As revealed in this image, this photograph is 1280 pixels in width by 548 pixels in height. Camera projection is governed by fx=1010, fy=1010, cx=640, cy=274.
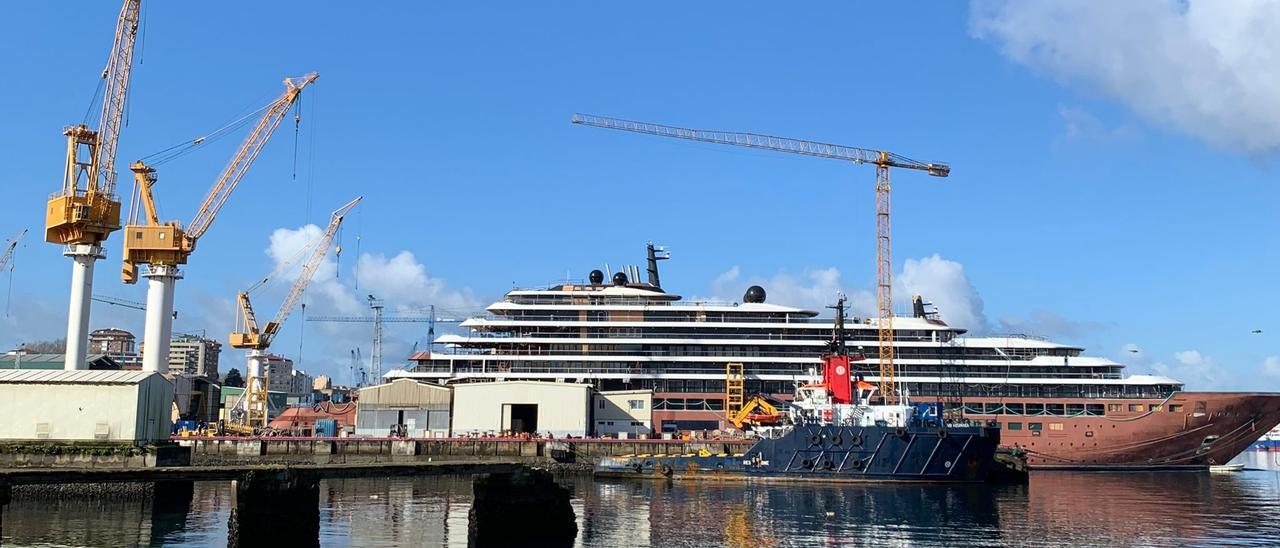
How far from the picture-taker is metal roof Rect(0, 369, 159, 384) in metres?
51.2

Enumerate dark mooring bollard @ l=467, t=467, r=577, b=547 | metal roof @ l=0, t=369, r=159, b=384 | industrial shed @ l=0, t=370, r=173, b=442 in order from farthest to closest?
metal roof @ l=0, t=369, r=159, b=384, industrial shed @ l=0, t=370, r=173, b=442, dark mooring bollard @ l=467, t=467, r=577, b=547

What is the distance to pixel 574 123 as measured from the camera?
112 m

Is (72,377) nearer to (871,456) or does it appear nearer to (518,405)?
(518,405)

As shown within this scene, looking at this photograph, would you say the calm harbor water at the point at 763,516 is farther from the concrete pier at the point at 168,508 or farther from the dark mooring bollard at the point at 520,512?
the dark mooring bollard at the point at 520,512

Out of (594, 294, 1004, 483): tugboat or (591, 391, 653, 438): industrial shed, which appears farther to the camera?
(591, 391, 653, 438): industrial shed

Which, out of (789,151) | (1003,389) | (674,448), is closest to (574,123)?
(789,151)

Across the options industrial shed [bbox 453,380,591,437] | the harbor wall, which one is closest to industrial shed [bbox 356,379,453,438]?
industrial shed [bbox 453,380,591,437]

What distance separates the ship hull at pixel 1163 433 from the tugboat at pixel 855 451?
1531cm

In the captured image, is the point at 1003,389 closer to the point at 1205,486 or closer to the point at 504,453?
the point at 1205,486

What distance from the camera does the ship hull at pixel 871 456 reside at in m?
59.9

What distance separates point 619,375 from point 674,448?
36.3 ft

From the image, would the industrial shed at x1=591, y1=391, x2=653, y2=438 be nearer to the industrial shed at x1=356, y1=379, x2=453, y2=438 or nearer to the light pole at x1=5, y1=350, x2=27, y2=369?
the industrial shed at x1=356, y1=379, x2=453, y2=438

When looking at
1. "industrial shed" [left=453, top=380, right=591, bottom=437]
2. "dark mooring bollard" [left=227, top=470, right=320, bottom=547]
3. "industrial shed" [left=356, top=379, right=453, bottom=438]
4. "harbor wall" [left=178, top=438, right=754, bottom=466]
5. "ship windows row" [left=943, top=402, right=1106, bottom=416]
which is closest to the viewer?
"dark mooring bollard" [left=227, top=470, right=320, bottom=547]

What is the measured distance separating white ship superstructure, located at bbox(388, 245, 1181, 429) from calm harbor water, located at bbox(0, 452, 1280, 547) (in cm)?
2088
